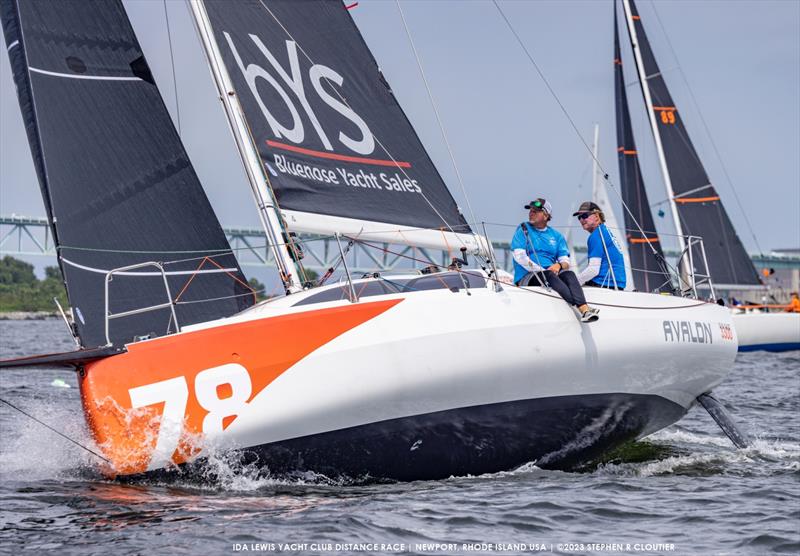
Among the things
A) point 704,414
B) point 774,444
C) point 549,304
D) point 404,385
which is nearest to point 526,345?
point 549,304

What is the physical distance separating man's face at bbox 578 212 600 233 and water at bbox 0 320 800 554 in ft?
5.75

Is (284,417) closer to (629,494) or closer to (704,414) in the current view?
(629,494)

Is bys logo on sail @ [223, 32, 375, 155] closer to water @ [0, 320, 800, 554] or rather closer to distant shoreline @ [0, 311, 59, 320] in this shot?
water @ [0, 320, 800, 554]

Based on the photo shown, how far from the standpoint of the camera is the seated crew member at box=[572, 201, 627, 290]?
791 centimetres

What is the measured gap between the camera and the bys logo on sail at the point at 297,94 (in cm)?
803

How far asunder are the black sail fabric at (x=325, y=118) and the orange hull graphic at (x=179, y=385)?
158cm

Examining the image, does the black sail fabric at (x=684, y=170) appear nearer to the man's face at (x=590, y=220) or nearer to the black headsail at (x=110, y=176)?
the man's face at (x=590, y=220)

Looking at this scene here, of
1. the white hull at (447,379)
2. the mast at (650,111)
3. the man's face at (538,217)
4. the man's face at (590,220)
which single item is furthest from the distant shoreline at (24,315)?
the white hull at (447,379)

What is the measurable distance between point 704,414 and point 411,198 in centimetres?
518

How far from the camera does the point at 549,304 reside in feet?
23.4

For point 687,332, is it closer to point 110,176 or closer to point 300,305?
point 300,305

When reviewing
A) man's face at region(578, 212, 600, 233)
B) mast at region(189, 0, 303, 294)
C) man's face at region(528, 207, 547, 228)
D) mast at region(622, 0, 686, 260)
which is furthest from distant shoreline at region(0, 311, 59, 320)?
man's face at region(528, 207, 547, 228)

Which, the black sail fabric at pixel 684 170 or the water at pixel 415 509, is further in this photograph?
the black sail fabric at pixel 684 170

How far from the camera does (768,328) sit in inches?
899
